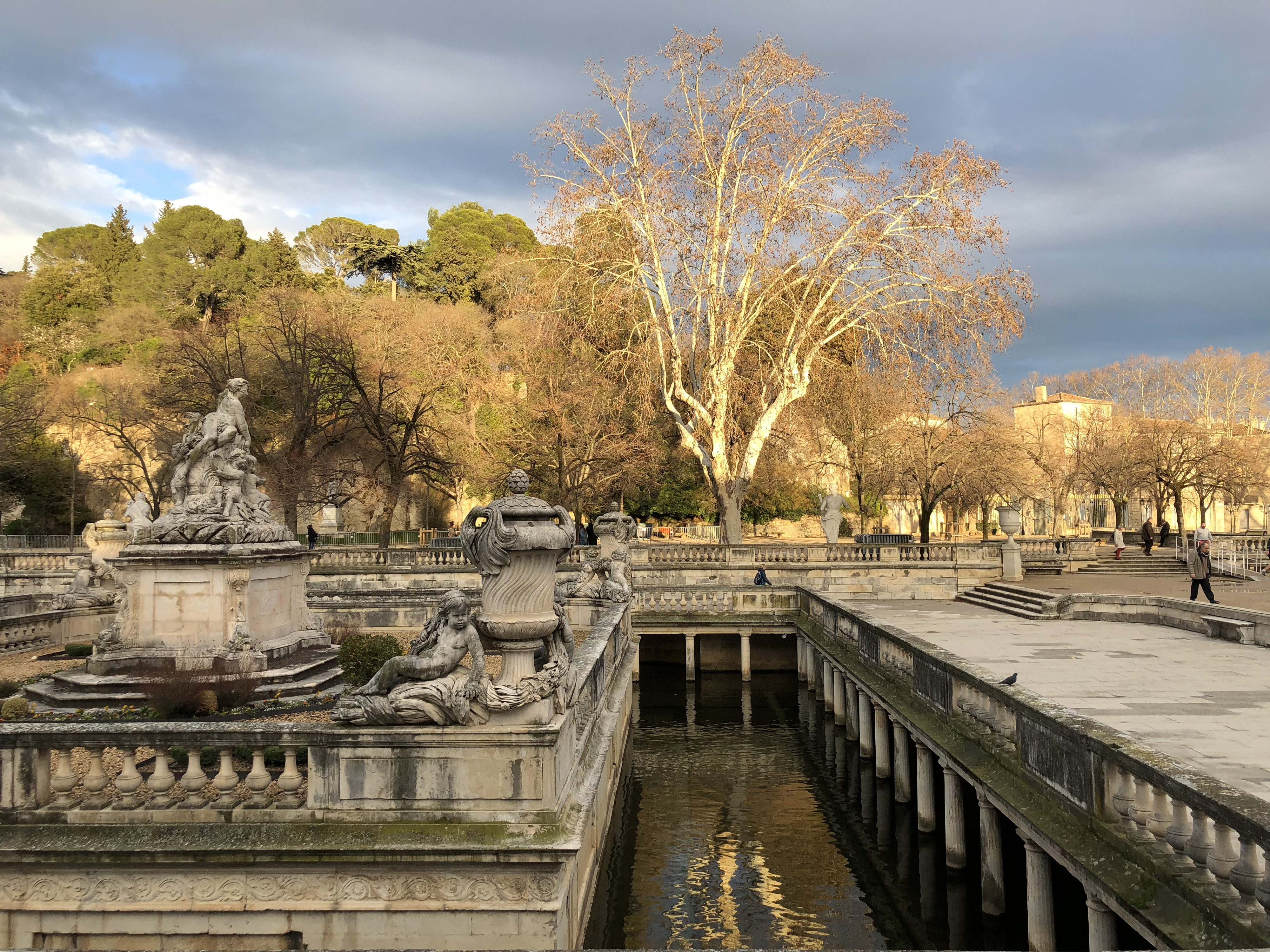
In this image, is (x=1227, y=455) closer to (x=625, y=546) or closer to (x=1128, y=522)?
(x=1128, y=522)

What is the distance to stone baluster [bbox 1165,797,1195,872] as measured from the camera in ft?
19.9

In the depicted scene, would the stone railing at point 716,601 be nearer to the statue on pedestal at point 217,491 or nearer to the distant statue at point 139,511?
the distant statue at point 139,511

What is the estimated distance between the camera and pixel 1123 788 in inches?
273

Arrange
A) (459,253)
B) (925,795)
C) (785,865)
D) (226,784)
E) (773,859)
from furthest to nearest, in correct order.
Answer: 1. (459,253)
2. (925,795)
3. (773,859)
4. (785,865)
5. (226,784)

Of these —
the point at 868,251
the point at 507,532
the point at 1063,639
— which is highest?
the point at 868,251

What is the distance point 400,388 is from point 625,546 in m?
22.4

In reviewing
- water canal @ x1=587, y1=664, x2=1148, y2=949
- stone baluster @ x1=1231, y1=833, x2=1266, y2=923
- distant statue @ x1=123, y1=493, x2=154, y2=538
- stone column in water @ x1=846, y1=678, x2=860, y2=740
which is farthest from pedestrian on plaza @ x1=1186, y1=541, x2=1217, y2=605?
distant statue @ x1=123, y1=493, x2=154, y2=538

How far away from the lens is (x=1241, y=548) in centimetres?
3950

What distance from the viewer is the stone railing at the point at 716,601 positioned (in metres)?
26.2

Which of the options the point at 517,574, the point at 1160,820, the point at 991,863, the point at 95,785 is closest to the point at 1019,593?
the point at 991,863

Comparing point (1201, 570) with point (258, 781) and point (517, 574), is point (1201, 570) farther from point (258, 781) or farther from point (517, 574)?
point (258, 781)

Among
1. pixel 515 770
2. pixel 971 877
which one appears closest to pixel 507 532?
pixel 515 770

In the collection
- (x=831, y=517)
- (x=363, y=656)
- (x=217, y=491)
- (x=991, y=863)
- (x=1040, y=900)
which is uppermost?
(x=217, y=491)

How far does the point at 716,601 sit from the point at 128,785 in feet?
69.0
